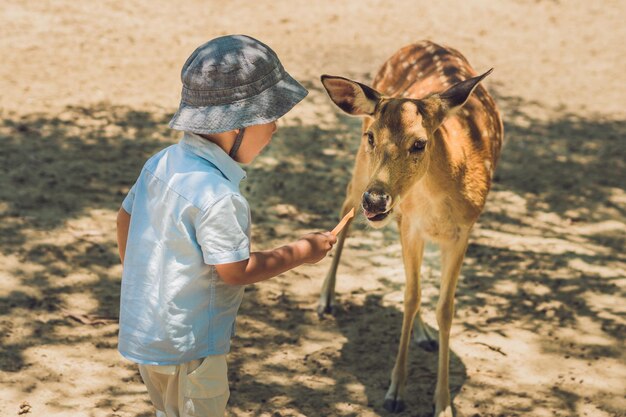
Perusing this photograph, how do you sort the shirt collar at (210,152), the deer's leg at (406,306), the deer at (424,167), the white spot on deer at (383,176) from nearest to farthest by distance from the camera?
the shirt collar at (210,152), the white spot on deer at (383,176), the deer at (424,167), the deer's leg at (406,306)

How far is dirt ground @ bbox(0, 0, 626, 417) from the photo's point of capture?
184 inches

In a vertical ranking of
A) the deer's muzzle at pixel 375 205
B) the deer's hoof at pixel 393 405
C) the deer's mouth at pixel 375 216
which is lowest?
the deer's hoof at pixel 393 405

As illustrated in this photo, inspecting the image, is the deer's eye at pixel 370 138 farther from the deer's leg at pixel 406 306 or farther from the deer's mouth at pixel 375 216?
the deer's leg at pixel 406 306

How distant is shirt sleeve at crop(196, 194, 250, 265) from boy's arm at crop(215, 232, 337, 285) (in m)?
0.04

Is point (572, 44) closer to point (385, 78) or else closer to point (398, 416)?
point (385, 78)

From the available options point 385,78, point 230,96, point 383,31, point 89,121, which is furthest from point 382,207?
point 383,31

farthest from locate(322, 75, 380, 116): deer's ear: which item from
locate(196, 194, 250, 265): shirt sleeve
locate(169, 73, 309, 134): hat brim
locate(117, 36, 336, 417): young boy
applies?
locate(196, 194, 250, 265): shirt sleeve

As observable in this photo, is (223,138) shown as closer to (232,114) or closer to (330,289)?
(232,114)

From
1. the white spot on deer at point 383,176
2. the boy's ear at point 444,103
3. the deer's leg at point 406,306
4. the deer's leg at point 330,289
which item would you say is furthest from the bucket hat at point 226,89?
the deer's leg at point 330,289

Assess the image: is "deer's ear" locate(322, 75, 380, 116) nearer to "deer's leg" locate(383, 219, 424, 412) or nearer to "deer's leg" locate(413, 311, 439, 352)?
"deer's leg" locate(383, 219, 424, 412)

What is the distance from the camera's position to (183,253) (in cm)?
278

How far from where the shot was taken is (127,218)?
3055mm

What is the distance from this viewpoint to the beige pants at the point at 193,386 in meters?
2.95

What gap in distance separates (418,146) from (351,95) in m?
0.44
